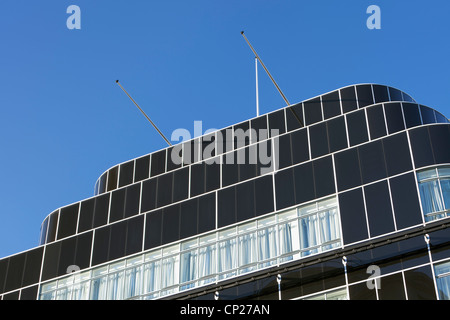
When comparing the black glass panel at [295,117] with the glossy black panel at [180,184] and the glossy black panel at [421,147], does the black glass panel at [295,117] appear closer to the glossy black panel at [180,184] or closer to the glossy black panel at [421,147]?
the glossy black panel at [180,184]

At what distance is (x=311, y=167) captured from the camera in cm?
3925

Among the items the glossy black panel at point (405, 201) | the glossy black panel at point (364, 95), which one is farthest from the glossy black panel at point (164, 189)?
the glossy black panel at point (405, 201)

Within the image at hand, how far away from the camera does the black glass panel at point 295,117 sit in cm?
4528

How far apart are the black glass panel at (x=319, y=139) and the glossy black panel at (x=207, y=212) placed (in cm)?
536

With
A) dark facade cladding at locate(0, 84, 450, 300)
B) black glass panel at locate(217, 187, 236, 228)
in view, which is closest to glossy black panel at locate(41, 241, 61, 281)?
dark facade cladding at locate(0, 84, 450, 300)

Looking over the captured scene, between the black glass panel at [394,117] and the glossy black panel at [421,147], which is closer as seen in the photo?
the glossy black panel at [421,147]

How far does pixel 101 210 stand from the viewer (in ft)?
147

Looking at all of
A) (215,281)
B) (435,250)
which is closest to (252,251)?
(215,281)

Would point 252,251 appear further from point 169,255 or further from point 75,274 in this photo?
point 75,274

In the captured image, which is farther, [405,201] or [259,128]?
[259,128]

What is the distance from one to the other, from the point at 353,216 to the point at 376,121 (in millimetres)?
5436

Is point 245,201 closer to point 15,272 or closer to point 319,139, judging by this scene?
point 319,139

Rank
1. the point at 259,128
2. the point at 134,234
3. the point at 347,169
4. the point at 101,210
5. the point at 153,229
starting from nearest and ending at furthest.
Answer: the point at 347,169 < the point at 153,229 < the point at 134,234 < the point at 101,210 < the point at 259,128

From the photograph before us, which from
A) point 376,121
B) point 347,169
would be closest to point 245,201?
point 347,169
